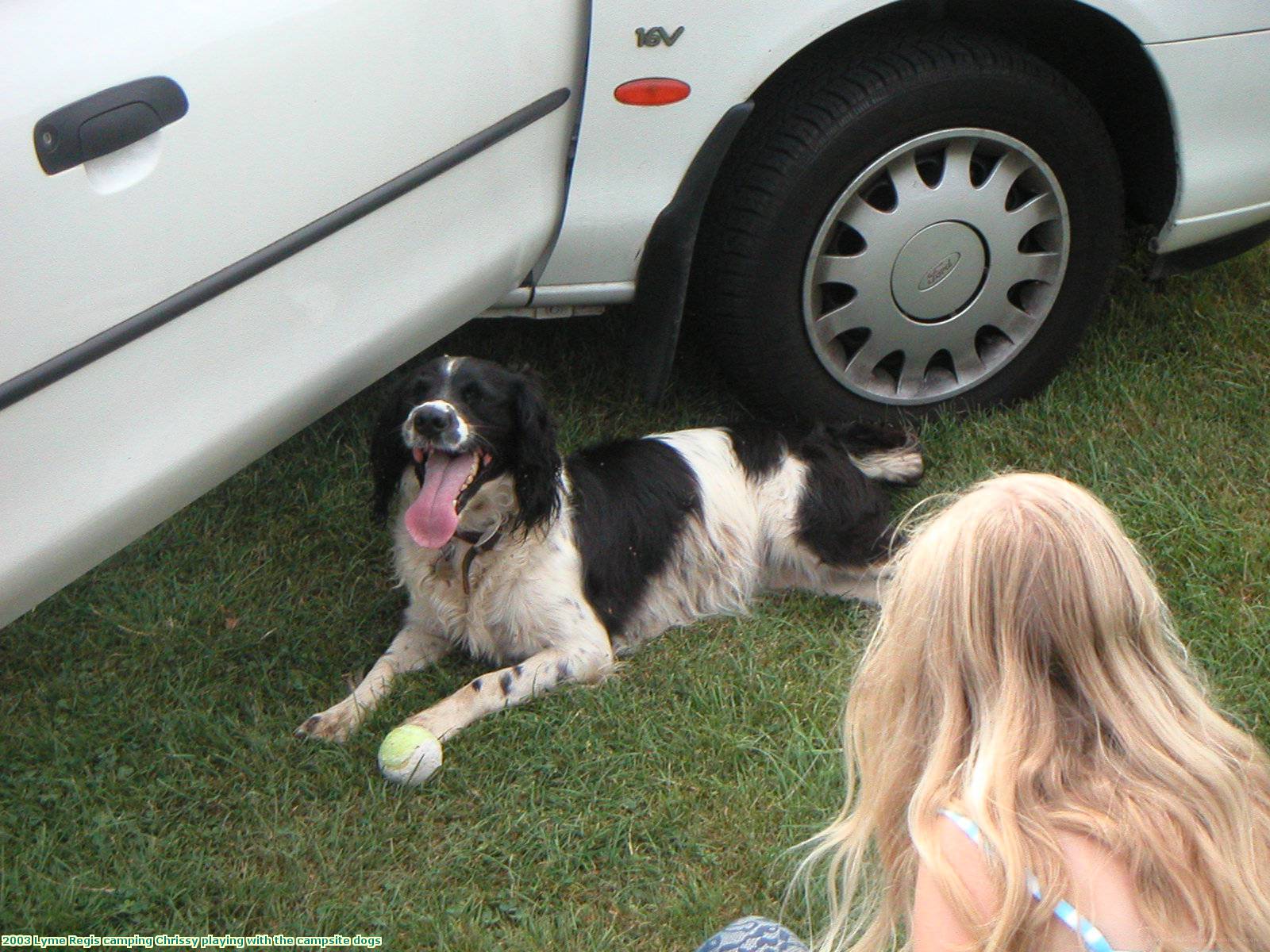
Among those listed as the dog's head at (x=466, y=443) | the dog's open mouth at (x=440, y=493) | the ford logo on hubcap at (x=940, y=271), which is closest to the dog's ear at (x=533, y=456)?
the dog's head at (x=466, y=443)

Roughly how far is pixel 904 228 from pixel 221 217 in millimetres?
1944

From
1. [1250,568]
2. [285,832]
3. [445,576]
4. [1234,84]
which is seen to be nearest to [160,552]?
[445,576]

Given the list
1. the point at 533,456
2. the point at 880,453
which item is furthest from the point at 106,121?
the point at 880,453

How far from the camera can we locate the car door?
263 cm

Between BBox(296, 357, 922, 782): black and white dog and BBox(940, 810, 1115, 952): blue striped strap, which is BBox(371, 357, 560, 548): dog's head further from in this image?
BBox(940, 810, 1115, 952): blue striped strap

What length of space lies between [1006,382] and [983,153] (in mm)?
Answer: 724

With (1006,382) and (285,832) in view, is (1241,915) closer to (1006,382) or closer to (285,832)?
(285,832)

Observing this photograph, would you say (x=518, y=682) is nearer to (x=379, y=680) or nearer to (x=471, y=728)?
(x=471, y=728)

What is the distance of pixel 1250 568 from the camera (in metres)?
→ 3.89

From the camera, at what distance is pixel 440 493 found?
12.0 feet

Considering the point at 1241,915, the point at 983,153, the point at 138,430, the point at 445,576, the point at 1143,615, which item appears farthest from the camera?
the point at 983,153

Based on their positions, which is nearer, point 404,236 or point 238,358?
point 238,358

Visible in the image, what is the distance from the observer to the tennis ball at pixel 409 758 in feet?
10.9

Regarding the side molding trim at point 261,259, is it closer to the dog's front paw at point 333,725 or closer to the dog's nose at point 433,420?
the dog's nose at point 433,420
